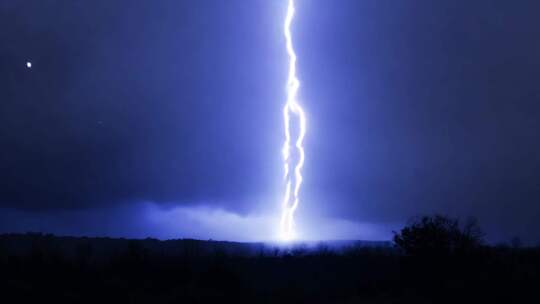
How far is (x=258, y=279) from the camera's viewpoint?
2159cm

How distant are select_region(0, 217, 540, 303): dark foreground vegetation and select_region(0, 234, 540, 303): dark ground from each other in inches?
1.2

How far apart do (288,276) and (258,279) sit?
148cm

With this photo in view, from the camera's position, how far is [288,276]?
22453mm

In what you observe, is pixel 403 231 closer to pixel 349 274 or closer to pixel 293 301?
pixel 349 274

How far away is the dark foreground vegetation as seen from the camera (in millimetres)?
15180

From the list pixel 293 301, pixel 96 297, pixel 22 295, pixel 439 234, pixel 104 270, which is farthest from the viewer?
pixel 439 234

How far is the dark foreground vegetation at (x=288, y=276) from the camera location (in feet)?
49.8

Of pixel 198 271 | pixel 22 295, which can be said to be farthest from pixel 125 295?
pixel 198 271

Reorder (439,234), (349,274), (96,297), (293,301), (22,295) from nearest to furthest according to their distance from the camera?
(22,295) → (96,297) → (293,301) → (439,234) → (349,274)

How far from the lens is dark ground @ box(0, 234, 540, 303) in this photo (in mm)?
15070

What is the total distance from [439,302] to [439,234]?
6.36 metres

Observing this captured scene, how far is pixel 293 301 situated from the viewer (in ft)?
54.1

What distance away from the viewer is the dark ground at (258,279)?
49.4 ft

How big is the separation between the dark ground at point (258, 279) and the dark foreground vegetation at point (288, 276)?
1.2 inches
